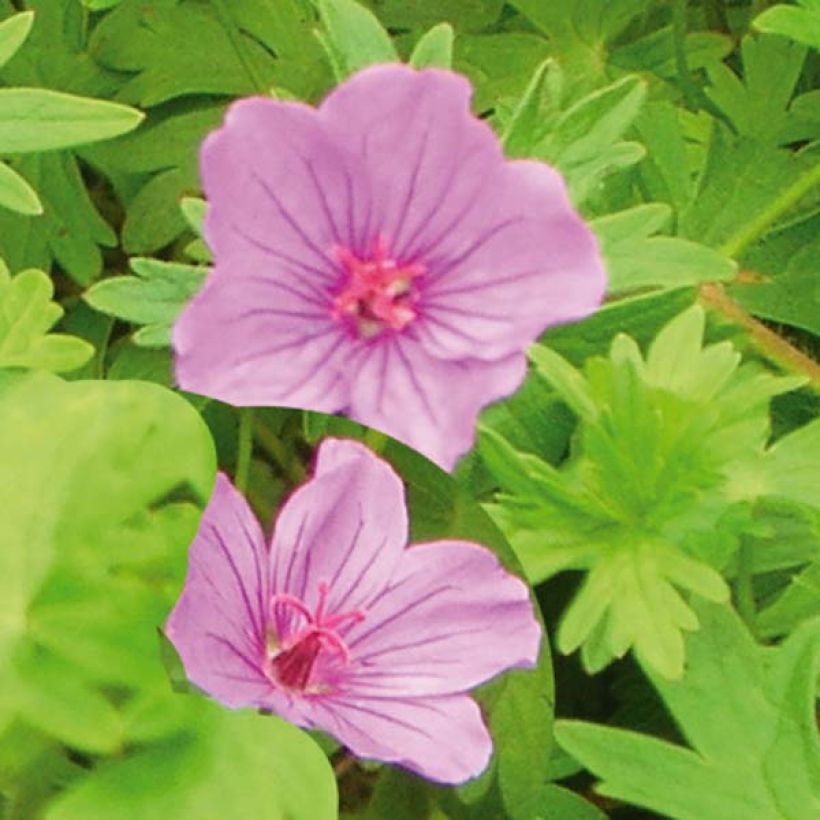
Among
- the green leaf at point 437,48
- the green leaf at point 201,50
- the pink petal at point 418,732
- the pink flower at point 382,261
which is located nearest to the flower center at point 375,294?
the pink flower at point 382,261

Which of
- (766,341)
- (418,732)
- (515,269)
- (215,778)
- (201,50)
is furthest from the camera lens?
(201,50)

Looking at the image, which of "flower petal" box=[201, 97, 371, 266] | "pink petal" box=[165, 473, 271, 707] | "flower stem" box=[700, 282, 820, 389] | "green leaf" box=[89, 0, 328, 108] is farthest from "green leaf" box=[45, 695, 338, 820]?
"green leaf" box=[89, 0, 328, 108]

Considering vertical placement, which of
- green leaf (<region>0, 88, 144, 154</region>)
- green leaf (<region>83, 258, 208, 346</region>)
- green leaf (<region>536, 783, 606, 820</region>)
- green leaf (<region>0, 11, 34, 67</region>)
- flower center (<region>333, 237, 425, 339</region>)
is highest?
green leaf (<region>0, 11, 34, 67</region>)

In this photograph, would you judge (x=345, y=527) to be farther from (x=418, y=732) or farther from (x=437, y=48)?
(x=437, y=48)

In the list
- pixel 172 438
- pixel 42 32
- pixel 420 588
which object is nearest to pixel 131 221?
pixel 42 32

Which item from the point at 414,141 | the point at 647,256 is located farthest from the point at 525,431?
the point at 414,141

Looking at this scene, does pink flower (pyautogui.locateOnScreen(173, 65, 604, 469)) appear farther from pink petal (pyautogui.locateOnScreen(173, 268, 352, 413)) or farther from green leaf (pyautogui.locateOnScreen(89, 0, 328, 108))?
green leaf (pyautogui.locateOnScreen(89, 0, 328, 108))
